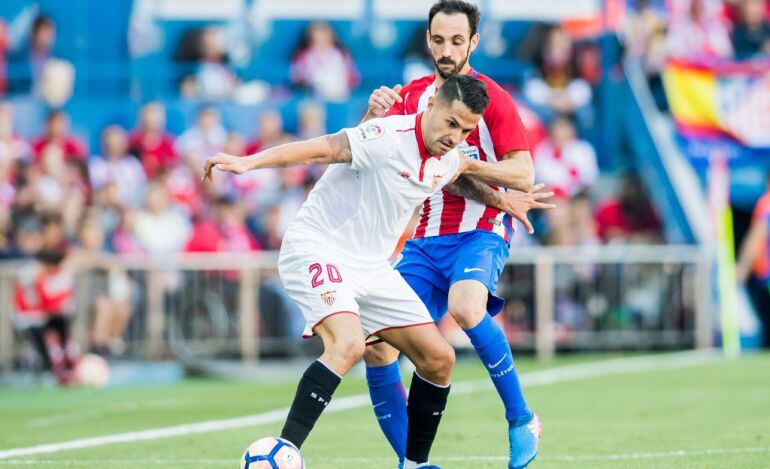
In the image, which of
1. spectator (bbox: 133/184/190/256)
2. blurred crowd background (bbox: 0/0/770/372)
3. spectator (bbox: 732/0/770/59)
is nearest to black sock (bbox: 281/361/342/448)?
blurred crowd background (bbox: 0/0/770/372)

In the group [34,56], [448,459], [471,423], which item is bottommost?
[471,423]

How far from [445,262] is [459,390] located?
215 inches

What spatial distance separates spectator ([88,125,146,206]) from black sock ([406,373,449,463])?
10.9 metres

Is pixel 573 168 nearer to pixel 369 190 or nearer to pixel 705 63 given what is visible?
pixel 705 63

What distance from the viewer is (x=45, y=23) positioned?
20.5m

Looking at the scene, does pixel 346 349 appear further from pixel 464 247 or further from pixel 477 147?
pixel 477 147

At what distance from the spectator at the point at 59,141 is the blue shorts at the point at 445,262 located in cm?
1050

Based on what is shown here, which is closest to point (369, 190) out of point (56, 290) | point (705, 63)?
point (56, 290)

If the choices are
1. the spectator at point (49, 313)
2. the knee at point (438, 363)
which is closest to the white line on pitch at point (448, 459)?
the knee at point (438, 363)

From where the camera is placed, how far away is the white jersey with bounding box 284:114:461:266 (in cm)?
708

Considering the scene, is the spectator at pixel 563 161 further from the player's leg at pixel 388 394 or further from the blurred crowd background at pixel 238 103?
the player's leg at pixel 388 394

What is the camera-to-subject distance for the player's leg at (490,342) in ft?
24.8

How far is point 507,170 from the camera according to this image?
26.0ft

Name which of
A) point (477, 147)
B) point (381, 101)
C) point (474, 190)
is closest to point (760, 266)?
point (477, 147)
